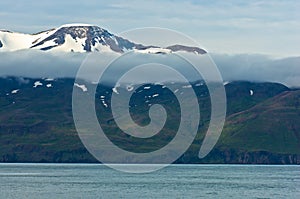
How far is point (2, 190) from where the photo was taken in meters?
125

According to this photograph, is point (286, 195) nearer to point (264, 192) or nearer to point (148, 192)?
point (264, 192)

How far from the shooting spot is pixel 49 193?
119875mm

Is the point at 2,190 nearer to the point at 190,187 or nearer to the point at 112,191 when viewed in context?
the point at 112,191

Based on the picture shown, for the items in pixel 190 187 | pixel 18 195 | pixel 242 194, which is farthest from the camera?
pixel 190 187

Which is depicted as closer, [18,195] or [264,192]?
[18,195]

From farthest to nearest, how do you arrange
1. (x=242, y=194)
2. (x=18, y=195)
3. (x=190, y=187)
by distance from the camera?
(x=190, y=187) < (x=242, y=194) < (x=18, y=195)

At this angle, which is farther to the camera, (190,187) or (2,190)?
(190,187)

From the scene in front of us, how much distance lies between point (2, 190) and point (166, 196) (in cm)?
2882

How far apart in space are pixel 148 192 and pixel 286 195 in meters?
22.9

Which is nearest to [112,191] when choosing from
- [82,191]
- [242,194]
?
[82,191]

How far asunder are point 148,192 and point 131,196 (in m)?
10.6

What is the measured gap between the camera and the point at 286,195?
121000 mm

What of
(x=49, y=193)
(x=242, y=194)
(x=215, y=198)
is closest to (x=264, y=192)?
(x=242, y=194)

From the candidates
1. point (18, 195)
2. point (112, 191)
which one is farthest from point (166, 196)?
point (18, 195)
